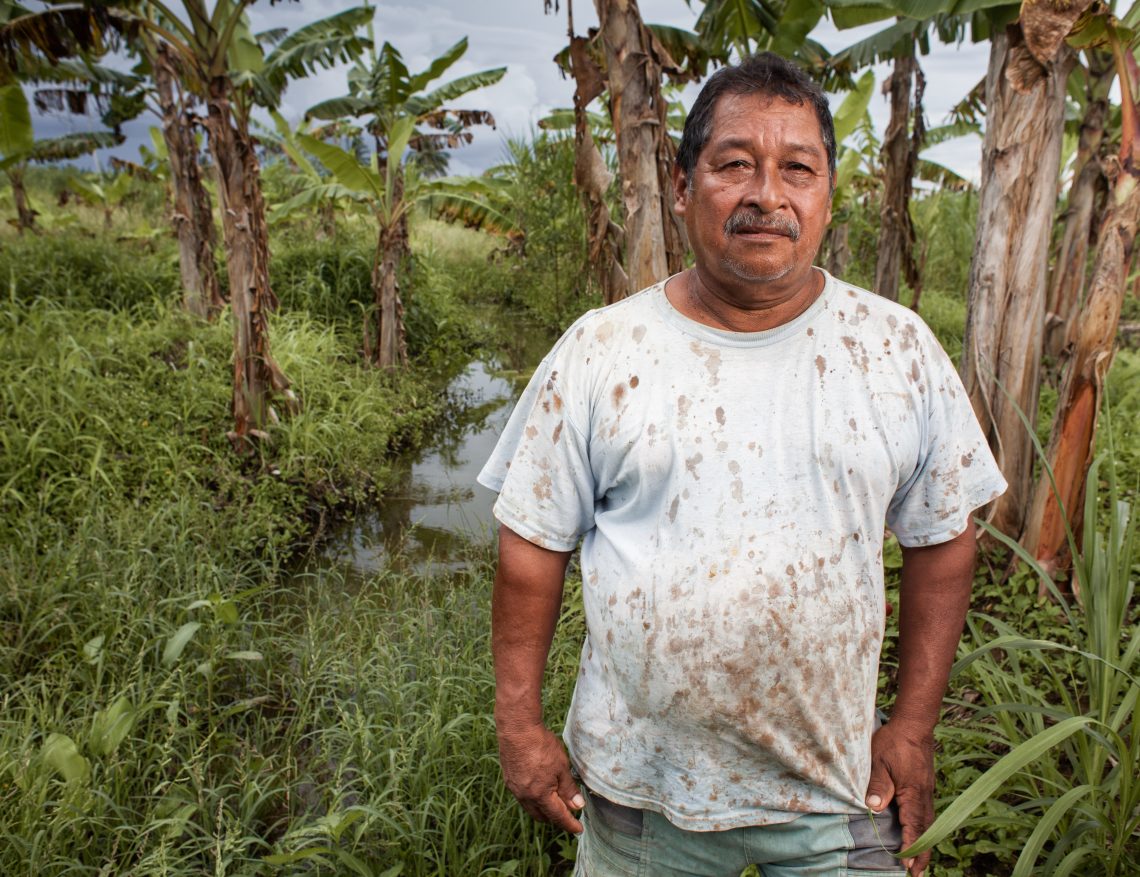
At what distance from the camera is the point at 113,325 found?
22.8 ft

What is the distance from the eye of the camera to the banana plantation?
222cm

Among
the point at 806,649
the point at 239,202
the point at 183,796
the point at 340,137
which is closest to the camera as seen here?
the point at 806,649

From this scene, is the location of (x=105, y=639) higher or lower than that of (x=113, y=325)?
lower

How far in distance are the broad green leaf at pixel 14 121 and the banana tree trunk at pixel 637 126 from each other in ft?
18.0

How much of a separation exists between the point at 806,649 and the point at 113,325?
723cm

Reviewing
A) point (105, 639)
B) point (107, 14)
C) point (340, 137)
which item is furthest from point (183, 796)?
point (340, 137)

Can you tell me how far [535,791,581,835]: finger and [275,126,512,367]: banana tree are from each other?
6.33 metres

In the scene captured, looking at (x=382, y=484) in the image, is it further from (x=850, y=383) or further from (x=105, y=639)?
(x=850, y=383)

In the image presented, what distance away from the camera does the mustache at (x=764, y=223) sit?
1.28 m

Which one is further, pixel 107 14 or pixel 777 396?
pixel 107 14

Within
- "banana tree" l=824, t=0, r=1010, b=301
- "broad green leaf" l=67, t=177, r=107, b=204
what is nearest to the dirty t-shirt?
"banana tree" l=824, t=0, r=1010, b=301

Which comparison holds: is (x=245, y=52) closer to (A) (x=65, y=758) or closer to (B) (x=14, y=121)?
(B) (x=14, y=121)

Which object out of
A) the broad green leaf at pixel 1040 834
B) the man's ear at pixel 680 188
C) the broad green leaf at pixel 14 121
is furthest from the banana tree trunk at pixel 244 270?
the broad green leaf at pixel 1040 834

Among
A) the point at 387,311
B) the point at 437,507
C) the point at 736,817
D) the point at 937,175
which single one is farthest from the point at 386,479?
the point at 937,175
